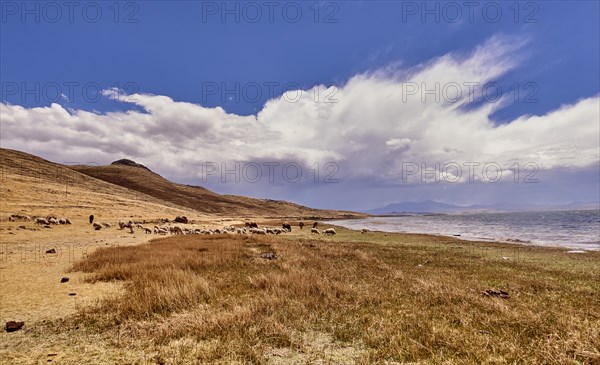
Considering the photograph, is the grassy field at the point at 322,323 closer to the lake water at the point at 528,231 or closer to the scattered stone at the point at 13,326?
the scattered stone at the point at 13,326

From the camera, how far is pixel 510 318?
353 inches

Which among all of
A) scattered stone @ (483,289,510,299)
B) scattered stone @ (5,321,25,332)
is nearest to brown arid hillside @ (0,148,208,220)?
scattered stone @ (5,321,25,332)

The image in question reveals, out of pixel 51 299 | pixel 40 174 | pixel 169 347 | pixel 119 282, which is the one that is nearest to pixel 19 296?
pixel 51 299

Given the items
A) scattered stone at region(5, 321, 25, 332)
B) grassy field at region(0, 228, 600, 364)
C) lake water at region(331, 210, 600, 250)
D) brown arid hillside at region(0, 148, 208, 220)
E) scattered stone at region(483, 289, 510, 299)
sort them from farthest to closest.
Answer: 1. brown arid hillside at region(0, 148, 208, 220)
2. lake water at region(331, 210, 600, 250)
3. scattered stone at region(483, 289, 510, 299)
4. scattered stone at region(5, 321, 25, 332)
5. grassy field at region(0, 228, 600, 364)

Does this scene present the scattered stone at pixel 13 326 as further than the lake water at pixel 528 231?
No

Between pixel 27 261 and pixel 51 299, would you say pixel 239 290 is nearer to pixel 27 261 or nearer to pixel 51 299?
pixel 51 299

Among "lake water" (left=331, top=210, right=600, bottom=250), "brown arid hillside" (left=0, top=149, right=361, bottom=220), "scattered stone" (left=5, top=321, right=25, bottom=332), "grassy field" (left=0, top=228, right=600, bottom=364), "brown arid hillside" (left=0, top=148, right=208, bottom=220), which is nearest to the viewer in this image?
"grassy field" (left=0, top=228, right=600, bottom=364)

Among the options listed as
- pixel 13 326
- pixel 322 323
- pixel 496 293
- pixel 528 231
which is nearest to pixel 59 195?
pixel 13 326

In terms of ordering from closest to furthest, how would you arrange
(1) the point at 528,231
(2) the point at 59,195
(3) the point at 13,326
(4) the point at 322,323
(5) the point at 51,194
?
(3) the point at 13,326, (4) the point at 322,323, (1) the point at 528,231, (5) the point at 51,194, (2) the point at 59,195

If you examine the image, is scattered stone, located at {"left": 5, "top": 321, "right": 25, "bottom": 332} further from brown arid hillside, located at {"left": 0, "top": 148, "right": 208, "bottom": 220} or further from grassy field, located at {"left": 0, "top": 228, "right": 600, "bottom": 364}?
brown arid hillside, located at {"left": 0, "top": 148, "right": 208, "bottom": 220}

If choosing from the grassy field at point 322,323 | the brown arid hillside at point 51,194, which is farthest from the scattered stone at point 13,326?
the brown arid hillside at point 51,194

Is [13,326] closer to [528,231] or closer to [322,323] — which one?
[322,323]

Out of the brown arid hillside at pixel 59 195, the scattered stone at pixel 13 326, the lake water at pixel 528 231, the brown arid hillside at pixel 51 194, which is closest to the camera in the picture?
the scattered stone at pixel 13 326

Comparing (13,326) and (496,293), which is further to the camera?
(496,293)
